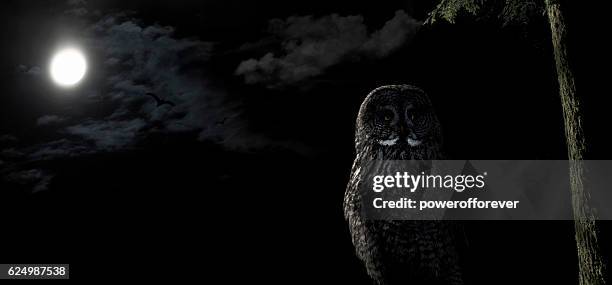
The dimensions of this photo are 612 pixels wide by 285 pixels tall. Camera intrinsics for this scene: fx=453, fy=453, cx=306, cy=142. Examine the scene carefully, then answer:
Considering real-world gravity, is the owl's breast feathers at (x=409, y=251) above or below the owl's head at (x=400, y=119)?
below

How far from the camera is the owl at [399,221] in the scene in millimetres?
2523

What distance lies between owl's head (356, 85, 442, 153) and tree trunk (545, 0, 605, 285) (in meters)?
0.90

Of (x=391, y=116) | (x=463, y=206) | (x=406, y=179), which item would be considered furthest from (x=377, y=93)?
(x=463, y=206)

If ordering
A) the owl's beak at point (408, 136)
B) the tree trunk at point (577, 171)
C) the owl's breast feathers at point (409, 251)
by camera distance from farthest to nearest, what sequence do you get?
the owl's beak at point (408, 136) → the owl's breast feathers at point (409, 251) → the tree trunk at point (577, 171)

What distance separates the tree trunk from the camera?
1.83 metres

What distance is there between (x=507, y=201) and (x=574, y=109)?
116 centimetres

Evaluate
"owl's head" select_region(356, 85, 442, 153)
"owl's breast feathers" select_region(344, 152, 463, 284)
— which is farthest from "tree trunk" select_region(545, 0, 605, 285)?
"owl's head" select_region(356, 85, 442, 153)

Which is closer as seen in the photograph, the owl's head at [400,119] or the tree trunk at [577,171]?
the tree trunk at [577,171]

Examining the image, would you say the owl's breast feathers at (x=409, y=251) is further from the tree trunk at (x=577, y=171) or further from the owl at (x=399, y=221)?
the tree trunk at (x=577, y=171)

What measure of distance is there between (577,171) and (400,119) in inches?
40.7

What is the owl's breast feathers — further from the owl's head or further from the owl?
the owl's head

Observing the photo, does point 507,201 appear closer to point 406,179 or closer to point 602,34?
point 406,179

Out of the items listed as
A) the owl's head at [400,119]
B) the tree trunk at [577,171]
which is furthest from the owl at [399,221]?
the tree trunk at [577,171]

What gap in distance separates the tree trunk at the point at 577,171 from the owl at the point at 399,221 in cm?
76
